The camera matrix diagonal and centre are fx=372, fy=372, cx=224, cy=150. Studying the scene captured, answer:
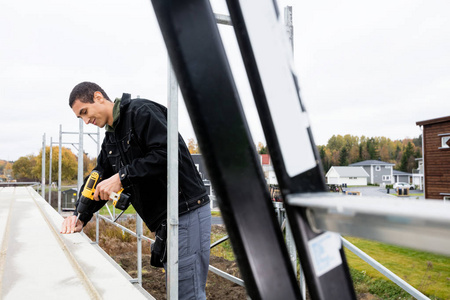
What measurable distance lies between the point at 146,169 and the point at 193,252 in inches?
18.9

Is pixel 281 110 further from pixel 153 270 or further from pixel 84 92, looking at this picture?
pixel 153 270

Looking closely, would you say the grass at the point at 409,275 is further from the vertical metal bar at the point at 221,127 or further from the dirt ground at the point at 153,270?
the vertical metal bar at the point at 221,127

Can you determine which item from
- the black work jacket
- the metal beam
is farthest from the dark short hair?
the metal beam

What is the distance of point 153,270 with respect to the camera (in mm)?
7031

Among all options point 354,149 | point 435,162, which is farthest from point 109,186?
point 435,162

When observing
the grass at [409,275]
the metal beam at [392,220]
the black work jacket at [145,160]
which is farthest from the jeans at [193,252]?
the grass at [409,275]

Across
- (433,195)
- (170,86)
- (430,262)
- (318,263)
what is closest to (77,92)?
(170,86)

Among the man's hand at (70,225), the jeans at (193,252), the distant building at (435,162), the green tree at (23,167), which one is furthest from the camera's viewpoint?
the green tree at (23,167)

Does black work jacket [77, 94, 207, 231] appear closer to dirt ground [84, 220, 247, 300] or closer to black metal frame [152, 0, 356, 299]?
black metal frame [152, 0, 356, 299]

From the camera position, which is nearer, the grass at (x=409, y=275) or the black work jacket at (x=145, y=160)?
the black work jacket at (x=145, y=160)

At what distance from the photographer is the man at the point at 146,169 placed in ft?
5.66

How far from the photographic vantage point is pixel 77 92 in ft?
6.30

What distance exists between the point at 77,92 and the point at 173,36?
1602 mm

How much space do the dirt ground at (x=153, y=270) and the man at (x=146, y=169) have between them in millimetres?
2482
